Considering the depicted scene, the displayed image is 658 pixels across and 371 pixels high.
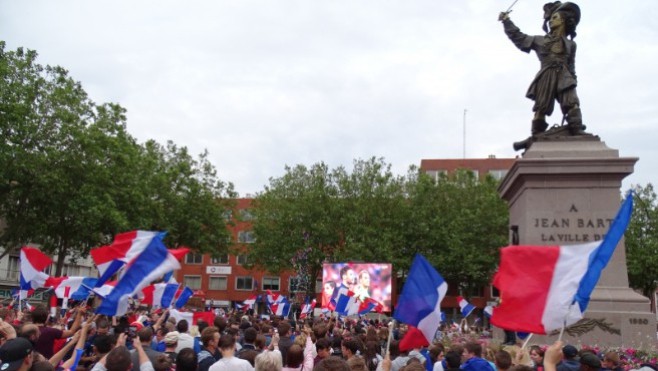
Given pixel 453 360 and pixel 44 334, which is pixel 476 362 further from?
pixel 44 334

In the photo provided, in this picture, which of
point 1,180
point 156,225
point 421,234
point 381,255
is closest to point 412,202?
point 421,234

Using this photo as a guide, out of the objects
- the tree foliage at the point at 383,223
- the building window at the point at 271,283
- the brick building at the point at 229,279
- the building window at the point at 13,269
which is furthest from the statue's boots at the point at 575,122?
the building window at the point at 271,283

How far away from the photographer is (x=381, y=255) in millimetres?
52531

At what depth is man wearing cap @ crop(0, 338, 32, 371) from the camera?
20.4 ft

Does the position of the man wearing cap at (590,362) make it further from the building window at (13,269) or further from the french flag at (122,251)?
the building window at (13,269)

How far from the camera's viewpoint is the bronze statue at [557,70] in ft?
59.0

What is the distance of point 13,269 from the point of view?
68500 mm

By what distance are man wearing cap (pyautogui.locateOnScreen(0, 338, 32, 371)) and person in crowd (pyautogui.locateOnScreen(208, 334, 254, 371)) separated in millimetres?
1910

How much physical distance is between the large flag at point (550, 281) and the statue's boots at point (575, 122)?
11.4m

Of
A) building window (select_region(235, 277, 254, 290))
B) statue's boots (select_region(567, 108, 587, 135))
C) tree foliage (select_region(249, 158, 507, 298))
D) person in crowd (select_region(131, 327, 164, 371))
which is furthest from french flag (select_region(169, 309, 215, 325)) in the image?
building window (select_region(235, 277, 254, 290))

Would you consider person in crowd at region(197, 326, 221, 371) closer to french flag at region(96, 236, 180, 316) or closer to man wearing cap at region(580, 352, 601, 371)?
french flag at region(96, 236, 180, 316)

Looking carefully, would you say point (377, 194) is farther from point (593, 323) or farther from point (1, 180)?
point (593, 323)

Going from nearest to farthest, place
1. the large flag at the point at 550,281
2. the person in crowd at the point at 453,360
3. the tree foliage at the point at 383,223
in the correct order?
the large flag at the point at 550,281, the person in crowd at the point at 453,360, the tree foliage at the point at 383,223

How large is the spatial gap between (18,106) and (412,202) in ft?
111
